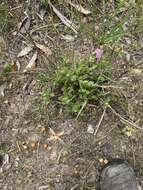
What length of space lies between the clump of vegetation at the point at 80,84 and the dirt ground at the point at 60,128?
0.09 m

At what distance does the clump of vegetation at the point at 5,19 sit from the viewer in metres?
3.16

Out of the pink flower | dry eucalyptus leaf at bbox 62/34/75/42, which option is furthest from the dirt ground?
the pink flower

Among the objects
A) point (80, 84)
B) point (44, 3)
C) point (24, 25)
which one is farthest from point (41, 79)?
point (44, 3)

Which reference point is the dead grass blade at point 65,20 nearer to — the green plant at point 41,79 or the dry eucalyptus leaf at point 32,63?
the dry eucalyptus leaf at point 32,63

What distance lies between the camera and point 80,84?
2799mm

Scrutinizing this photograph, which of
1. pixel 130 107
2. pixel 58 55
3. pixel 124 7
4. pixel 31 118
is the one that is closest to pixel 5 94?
pixel 31 118

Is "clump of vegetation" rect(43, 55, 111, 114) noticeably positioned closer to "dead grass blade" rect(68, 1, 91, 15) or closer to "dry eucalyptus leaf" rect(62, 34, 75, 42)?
"dry eucalyptus leaf" rect(62, 34, 75, 42)

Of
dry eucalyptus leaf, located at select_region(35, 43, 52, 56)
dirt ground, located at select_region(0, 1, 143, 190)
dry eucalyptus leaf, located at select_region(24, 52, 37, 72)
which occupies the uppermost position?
dry eucalyptus leaf, located at select_region(35, 43, 52, 56)

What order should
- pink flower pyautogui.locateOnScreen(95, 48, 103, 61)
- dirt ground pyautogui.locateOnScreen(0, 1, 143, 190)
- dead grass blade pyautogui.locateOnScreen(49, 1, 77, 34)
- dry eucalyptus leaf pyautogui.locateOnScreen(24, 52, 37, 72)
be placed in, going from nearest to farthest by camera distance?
dirt ground pyautogui.locateOnScreen(0, 1, 143, 190)
pink flower pyautogui.locateOnScreen(95, 48, 103, 61)
dry eucalyptus leaf pyautogui.locateOnScreen(24, 52, 37, 72)
dead grass blade pyautogui.locateOnScreen(49, 1, 77, 34)

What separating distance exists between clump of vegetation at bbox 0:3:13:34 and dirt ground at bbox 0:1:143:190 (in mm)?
61

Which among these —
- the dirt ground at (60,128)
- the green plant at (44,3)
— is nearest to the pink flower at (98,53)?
the dirt ground at (60,128)

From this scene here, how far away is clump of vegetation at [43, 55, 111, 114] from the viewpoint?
9.23 feet

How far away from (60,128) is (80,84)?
35 centimetres

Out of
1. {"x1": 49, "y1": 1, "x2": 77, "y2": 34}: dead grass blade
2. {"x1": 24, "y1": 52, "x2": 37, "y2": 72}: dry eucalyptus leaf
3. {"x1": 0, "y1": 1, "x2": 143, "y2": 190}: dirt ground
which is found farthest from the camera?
{"x1": 49, "y1": 1, "x2": 77, "y2": 34}: dead grass blade
